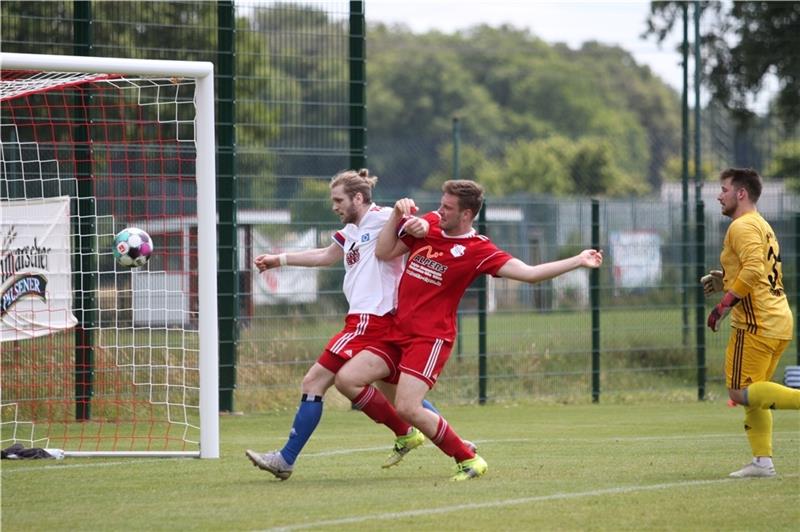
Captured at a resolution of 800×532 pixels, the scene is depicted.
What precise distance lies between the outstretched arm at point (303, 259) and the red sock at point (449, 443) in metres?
1.49

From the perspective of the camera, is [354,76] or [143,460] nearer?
[143,460]

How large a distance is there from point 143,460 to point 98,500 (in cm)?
191

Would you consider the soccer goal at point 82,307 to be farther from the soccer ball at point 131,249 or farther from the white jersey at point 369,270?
the white jersey at point 369,270

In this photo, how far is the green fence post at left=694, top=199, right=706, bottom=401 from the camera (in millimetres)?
16391

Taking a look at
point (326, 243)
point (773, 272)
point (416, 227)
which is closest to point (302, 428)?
point (416, 227)

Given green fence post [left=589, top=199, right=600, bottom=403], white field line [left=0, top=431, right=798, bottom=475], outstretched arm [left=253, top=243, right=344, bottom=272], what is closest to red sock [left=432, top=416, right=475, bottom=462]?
outstretched arm [left=253, top=243, right=344, bottom=272]

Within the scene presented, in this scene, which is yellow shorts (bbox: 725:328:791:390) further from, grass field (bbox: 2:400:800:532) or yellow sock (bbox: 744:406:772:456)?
grass field (bbox: 2:400:800:532)

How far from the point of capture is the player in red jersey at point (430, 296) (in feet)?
27.4

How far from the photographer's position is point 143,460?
9.65m

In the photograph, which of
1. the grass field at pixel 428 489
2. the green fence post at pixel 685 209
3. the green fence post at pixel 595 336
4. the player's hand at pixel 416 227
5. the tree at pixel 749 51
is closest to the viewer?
the grass field at pixel 428 489

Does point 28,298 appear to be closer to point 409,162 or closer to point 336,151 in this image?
point 336,151

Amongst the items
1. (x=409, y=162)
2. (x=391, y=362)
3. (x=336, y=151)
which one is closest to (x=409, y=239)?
(x=391, y=362)

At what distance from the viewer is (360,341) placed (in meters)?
8.67

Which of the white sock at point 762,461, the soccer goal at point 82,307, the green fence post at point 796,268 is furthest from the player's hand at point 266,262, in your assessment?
the green fence post at point 796,268
